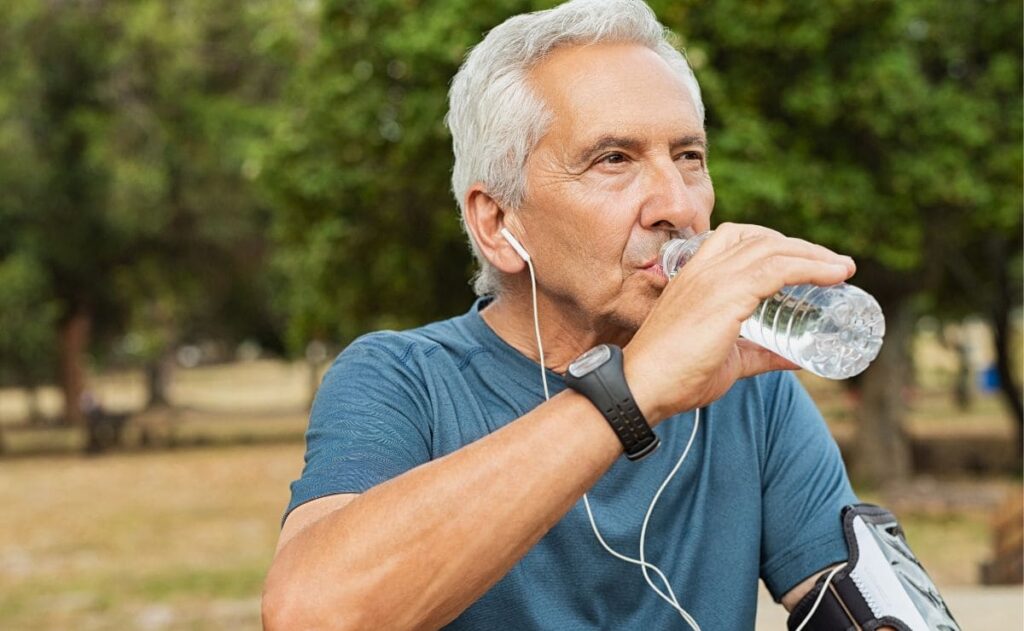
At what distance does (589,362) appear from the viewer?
1.70 m

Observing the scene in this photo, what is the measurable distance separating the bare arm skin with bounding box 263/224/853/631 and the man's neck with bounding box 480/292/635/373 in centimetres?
47

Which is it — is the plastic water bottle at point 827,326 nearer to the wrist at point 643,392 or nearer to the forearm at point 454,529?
the wrist at point 643,392

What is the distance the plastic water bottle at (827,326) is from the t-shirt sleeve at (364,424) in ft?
1.90

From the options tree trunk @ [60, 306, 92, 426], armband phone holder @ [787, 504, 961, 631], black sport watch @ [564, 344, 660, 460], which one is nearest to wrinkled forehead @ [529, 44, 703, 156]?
black sport watch @ [564, 344, 660, 460]

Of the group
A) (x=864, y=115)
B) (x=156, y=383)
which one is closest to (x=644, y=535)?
(x=864, y=115)

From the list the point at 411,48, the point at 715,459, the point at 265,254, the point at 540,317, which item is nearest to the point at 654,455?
the point at 715,459

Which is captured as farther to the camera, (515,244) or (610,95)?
(515,244)

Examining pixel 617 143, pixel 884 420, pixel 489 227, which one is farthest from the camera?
pixel 884 420

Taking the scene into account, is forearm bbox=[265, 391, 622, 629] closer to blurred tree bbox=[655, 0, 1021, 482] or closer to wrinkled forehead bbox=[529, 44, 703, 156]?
wrinkled forehead bbox=[529, 44, 703, 156]

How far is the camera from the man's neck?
222 centimetres

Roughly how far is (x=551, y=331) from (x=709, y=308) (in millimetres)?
597

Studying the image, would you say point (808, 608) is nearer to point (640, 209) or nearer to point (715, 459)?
point (715, 459)

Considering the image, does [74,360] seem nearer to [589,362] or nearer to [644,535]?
[644,535]

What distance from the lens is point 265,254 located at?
30.4 meters
